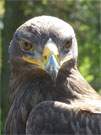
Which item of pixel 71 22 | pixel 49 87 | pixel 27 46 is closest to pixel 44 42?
pixel 27 46

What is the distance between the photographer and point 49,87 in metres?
Result: 5.63

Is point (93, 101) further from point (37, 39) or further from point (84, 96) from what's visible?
point (37, 39)

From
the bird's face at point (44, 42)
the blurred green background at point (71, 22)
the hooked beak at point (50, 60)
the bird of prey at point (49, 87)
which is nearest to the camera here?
the hooked beak at point (50, 60)

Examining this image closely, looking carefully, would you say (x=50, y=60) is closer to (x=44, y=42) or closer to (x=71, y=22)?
(x=44, y=42)

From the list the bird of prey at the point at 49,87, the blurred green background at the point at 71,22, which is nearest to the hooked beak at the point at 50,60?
the bird of prey at the point at 49,87

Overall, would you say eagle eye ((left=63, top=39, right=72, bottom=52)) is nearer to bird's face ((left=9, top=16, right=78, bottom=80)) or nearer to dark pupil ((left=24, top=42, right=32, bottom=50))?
bird's face ((left=9, top=16, right=78, bottom=80))

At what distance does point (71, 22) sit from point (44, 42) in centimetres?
755

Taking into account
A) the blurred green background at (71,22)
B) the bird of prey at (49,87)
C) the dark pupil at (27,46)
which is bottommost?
the bird of prey at (49,87)

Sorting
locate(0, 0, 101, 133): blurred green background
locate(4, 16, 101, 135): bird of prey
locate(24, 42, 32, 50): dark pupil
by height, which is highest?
locate(0, 0, 101, 133): blurred green background

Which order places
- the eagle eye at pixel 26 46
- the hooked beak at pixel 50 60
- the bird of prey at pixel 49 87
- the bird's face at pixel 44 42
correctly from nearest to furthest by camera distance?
1. the hooked beak at pixel 50 60
2. the bird of prey at pixel 49 87
3. the bird's face at pixel 44 42
4. the eagle eye at pixel 26 46

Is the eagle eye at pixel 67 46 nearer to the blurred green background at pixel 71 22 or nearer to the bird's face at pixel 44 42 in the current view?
the bird's face at pixel 44 42

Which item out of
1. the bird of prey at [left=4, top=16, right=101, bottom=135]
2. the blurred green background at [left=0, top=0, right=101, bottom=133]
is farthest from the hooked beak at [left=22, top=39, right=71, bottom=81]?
the blurred green background at [left=0, top=0, right=101, bottom=133]

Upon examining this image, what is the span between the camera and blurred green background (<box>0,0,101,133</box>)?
13.1 m

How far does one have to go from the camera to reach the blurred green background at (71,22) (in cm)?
1306
